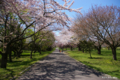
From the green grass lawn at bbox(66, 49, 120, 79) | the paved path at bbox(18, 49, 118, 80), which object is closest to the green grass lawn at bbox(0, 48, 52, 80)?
the paved path at bbox(18, 49, 118, 80)

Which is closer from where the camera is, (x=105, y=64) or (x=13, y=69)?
(x=13, y=69)

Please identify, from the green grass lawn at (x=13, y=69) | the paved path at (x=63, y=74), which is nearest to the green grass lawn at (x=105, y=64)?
the paved path at (x=63, y=74)

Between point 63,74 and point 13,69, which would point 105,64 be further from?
point 13,69

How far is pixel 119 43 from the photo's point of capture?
12195 millimetres

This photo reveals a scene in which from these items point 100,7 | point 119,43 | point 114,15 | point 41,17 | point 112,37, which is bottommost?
point 119,43

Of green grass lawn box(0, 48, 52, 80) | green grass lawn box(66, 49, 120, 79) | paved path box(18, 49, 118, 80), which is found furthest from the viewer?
green grass lawn box(66, 49, 120, 79)

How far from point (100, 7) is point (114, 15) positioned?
207cm

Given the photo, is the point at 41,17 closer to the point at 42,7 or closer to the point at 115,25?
the point at 42,7

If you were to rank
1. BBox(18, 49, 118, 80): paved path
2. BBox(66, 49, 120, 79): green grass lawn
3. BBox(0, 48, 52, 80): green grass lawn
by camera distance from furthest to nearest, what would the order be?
1. BBox(66, 49, 120, 79): green grass lawn
2. BBox(0, 48, 52, 80): green grass lawn
3. BBox(18, 49, 118, 80): paved path

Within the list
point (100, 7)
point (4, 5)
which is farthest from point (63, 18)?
point (100, 7)

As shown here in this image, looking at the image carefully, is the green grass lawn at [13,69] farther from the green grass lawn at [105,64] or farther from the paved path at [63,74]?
the green grass lawn at [105,64]

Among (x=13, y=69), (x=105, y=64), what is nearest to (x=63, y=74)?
(x=13, y=69)

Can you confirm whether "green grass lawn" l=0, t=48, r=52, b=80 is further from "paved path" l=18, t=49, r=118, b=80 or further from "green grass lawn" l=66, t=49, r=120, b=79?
"green grass lawn" l=66, t=49, r=120, b=79

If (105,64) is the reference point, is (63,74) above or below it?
above
